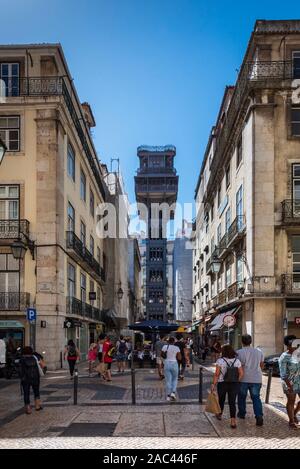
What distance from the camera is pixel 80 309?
116 ft

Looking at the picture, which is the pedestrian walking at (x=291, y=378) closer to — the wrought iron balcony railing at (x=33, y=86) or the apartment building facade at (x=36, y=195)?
the apartment building facade at (x=36, y=195)

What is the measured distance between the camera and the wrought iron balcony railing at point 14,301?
27.0m

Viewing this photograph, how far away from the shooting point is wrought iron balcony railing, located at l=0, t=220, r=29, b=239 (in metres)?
27.6

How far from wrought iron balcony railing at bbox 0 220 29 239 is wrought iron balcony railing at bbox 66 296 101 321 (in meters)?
5.34

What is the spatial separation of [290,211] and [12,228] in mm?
12915

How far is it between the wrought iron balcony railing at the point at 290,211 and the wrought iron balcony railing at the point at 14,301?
1242cm

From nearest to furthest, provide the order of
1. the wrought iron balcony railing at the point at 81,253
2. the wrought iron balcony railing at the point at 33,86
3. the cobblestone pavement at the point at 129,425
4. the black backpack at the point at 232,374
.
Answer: the cobblestone pavement at the point at 129,425 < the black backpack at the point at 232,374 < the wrought iron balcony railing at the point at 33,86 < the wrought iron balcony railing at the point at 81,253

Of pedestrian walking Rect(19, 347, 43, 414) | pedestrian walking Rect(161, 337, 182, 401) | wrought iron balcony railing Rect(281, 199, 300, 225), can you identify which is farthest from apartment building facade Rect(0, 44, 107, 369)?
pedestrian walking Rect(19, 347, 43, 414)

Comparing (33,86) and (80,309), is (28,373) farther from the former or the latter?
(80,309)

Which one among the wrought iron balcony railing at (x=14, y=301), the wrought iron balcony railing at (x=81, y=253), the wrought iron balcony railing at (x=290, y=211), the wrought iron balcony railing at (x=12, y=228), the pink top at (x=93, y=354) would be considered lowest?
the pink top at (x=93, y=354)

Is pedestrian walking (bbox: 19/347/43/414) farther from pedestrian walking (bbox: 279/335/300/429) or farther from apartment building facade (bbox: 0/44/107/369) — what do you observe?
apartment building facade (bbox: 0/44/107/369)

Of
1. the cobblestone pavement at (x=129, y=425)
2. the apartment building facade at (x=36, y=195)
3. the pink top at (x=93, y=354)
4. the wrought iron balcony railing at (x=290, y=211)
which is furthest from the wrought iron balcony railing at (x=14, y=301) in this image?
the wrought iron balcony railing at (x=290, y=211)
